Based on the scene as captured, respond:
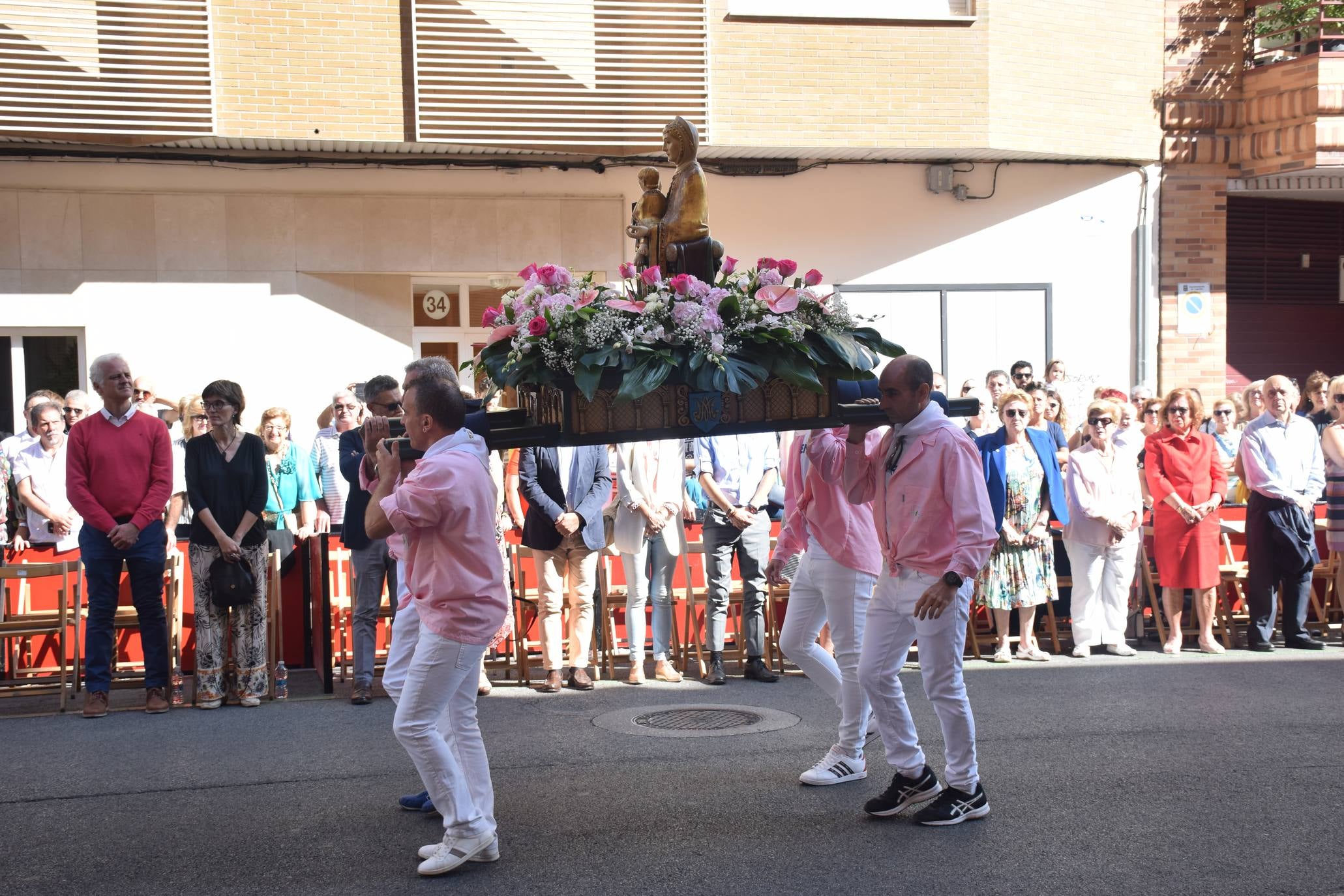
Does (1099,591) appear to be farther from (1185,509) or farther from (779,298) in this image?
(779,298)

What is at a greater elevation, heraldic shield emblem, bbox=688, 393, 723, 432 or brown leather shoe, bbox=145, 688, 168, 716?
heraldic shield emblem, bbox=688, 393, 723, 432

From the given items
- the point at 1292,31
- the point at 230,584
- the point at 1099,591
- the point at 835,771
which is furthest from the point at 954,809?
the point at 1292,31

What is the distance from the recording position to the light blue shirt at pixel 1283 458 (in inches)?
441

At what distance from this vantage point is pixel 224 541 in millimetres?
9312

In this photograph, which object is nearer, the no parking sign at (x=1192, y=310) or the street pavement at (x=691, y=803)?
the street pavement at (x=691, y=803)

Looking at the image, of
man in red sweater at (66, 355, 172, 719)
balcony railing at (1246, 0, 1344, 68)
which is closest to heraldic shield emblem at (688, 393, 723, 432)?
man in red sweater at (66, 355, 172, 719)

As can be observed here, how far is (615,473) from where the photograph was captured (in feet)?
Result: 34.8

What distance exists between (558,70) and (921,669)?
32.4ft

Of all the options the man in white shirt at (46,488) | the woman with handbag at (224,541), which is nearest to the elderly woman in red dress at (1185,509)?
the woman with handbag at (224,541)

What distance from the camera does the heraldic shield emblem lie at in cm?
574

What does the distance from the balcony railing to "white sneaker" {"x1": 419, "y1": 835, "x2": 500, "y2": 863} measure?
1423 cm

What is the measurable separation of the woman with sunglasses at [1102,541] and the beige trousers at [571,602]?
3.96m

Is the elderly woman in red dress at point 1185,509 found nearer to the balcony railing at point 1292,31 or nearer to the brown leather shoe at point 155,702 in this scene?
the balcony railing at point 1292,31

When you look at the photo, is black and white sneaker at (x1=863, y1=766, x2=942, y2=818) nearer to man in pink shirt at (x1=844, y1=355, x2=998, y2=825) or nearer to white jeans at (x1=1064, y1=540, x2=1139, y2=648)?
man in pink shirt at (x1=844, y1=355, x2=998, y2=825)
